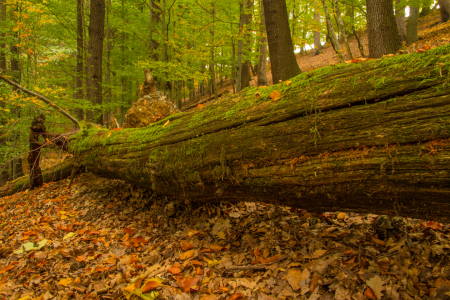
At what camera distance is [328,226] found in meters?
2.69

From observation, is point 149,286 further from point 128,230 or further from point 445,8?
point 445,8

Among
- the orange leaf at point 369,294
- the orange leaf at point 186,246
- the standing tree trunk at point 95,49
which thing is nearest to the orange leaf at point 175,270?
the orange leaf at point 186,246

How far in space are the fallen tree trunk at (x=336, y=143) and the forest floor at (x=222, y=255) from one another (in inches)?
20.5

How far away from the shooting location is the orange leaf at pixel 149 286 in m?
2.11

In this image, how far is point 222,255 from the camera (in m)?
2.53

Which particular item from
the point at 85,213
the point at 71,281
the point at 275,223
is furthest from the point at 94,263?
the point at 275,223

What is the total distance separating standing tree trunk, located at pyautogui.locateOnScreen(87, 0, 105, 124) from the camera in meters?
7.62

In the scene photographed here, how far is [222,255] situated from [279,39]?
5.26m

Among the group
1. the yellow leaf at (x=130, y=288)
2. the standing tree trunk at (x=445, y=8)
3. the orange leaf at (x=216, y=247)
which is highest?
the standing tree trunk at (x=445, y=8)

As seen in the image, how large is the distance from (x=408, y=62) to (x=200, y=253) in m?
2.61

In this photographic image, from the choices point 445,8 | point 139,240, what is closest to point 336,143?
point 139,240

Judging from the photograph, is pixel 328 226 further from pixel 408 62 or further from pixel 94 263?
pixel 94 263

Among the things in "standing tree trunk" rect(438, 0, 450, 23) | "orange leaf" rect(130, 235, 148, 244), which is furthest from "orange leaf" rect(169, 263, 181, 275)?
"standing tree trunk" rect(438, 0, 450, 23)

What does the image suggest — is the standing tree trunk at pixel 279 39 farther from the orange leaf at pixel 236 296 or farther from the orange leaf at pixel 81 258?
the orange leaf at pixel 81 258
